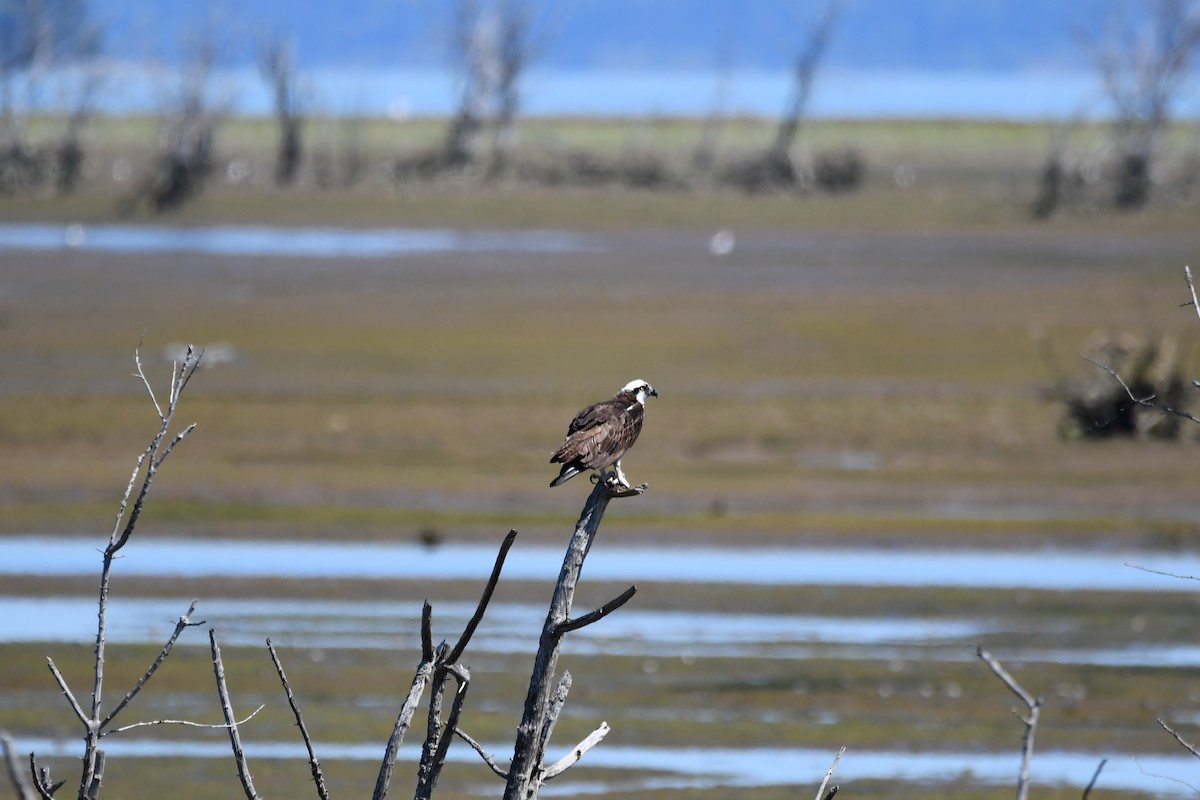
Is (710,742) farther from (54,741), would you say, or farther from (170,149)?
(170,149)

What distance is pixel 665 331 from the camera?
90.5 ft

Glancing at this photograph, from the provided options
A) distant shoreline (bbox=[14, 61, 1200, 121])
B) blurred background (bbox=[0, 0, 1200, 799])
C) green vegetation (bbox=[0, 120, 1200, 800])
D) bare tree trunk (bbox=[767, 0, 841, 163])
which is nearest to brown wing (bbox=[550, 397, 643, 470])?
blurred background (bbox=[0, 0, 1200, 799])

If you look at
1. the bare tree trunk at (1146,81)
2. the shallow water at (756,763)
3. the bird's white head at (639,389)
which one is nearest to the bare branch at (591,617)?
the bird's white head at (639,389)

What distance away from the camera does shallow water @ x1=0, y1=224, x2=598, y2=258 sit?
1489 inches

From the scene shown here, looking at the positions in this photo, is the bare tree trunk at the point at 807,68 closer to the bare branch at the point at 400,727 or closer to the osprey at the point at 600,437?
the osprey at the point at 600,437

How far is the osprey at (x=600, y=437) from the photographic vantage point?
553 centimetres

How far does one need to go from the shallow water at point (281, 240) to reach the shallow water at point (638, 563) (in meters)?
21.2

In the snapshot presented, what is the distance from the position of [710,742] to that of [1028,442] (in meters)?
10.4

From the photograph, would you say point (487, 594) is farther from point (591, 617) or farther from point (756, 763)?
point (756, 763)

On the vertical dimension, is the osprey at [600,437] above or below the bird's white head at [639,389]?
below

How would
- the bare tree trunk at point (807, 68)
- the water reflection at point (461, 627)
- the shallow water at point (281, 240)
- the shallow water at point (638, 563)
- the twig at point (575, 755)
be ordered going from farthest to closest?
the bare tree trunk at point (807, 68) → the shallow water at point (281, 240) → the shallow water at point (638, 563) → the water reflection at point (461, 627) → the twig at point (575, 755)

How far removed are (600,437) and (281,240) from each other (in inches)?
1386

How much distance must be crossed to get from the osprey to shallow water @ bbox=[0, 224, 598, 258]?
3123cm

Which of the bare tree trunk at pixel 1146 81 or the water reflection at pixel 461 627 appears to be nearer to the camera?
the water reflection at pixel 461 627
